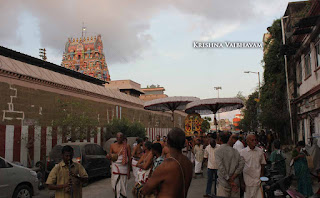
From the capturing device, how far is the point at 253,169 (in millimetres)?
5660

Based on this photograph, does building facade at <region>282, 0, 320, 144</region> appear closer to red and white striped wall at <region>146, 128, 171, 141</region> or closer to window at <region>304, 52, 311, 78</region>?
window at <region>304, 52, 311, 78</region>

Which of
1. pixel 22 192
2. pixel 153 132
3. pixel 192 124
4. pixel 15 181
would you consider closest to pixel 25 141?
pixel 22 192

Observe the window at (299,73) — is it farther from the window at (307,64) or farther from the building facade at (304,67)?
the window at (307,64)

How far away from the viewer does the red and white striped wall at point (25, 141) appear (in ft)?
42.2

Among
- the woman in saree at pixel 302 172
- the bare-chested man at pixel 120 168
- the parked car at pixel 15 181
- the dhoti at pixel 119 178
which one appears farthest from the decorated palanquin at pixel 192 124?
the parked car at pixel 15 181

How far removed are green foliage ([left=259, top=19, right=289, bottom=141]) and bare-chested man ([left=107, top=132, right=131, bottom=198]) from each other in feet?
50.2

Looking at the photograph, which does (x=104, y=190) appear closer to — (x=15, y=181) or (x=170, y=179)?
(x=15, y=181)

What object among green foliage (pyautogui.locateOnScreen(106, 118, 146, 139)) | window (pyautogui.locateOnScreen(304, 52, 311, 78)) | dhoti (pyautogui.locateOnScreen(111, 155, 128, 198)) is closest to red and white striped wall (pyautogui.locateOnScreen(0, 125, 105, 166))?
green foliage (pyautogui.locateOnScreen(106, 118, 146, 139))

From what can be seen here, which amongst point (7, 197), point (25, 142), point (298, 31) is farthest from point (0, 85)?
point (298, 31)

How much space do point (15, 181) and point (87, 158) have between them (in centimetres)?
377

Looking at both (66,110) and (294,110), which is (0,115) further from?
(294,110)

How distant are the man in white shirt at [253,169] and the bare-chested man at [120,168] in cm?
323

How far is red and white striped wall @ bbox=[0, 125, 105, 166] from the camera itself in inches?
506

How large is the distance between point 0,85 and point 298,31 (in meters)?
13.8
